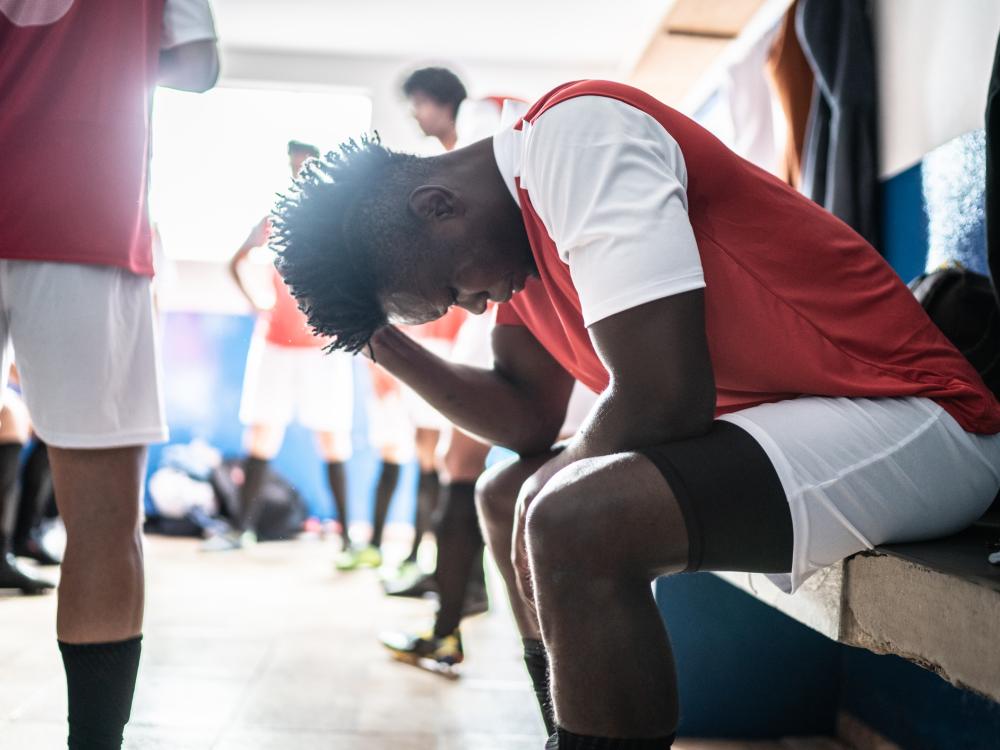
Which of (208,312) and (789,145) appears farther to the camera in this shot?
(208,312)

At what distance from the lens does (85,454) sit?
1.12m

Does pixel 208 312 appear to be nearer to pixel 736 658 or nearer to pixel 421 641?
pixel 421 641

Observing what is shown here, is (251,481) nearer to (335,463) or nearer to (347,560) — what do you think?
(335,463)

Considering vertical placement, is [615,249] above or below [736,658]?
above

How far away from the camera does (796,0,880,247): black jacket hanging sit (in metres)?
2.17

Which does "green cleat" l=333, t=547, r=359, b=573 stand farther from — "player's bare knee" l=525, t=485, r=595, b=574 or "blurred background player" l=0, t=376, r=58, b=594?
"player's bare knee" l=525, t=485, r=595, b=574

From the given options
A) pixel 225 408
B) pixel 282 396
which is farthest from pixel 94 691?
pixel 225 408

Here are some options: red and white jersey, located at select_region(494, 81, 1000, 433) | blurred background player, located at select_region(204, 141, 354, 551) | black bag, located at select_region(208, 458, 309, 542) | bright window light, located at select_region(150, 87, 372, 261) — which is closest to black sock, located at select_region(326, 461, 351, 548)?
blurred background player, located at select_region(204, 141, 354, 551)

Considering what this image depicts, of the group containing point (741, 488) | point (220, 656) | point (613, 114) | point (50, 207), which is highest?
point (613, 114)

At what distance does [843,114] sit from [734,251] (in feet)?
→ 5.02

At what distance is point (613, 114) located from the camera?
872mm

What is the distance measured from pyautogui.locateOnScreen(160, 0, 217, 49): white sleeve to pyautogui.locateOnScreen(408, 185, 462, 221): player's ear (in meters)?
0.50

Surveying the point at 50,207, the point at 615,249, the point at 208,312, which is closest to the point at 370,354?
the point at 50,207

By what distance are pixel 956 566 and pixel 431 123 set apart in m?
2.28
